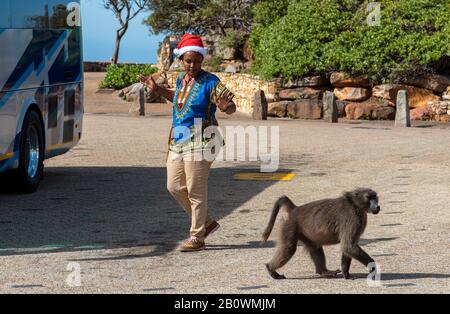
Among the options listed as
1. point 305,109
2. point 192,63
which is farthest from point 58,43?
point 305,109

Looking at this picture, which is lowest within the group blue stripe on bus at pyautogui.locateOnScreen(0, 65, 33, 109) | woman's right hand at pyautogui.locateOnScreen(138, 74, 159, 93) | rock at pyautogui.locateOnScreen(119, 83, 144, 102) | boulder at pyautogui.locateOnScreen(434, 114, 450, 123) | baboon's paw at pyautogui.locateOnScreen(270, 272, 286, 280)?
boulder at pyautogui.locateOnScreen(434, 114, 450, 123)

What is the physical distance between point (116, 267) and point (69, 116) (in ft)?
26.0

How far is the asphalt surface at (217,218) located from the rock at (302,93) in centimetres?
1142

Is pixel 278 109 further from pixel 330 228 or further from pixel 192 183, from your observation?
pixel 330 228

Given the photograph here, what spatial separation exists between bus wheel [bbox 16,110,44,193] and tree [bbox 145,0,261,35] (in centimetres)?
2551

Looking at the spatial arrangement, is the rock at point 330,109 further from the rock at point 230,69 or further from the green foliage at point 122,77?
the green foliage at point 122,77

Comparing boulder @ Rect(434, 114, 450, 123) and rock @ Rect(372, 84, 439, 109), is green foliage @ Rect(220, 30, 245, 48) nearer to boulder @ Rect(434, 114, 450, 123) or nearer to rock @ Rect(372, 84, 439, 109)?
rock @ Rect(372, 84, 439, 109)

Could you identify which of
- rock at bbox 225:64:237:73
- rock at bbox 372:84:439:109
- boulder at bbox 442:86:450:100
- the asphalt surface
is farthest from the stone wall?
the asphalt surface

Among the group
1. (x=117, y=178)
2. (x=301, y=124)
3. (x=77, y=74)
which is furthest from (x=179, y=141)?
(x=301, y=124)

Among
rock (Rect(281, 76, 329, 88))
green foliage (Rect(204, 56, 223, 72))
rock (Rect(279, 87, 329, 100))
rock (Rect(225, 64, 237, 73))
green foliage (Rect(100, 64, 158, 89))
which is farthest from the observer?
green foliage (Rect(100, 64, 158, 89))

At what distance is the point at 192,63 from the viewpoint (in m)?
9.84

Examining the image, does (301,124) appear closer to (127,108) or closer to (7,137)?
(127,108)

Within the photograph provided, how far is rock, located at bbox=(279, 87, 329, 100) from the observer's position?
33556mm

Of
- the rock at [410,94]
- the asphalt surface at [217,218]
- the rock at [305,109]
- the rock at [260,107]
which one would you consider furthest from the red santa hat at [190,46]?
the rock at [410,94]
